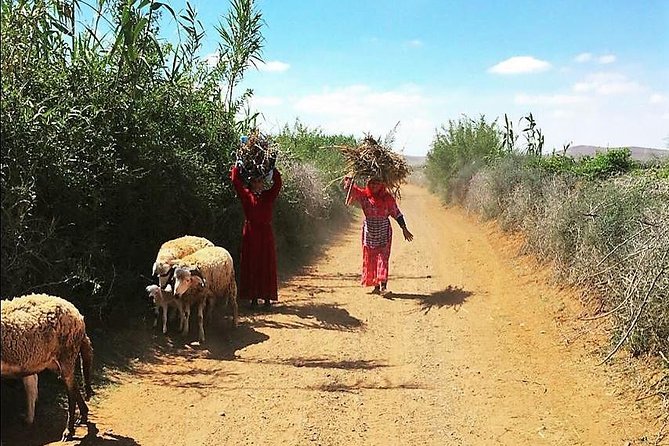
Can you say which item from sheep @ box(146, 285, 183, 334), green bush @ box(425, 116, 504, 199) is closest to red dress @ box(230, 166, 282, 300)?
sheep @ box(146, 285, 183, 334)

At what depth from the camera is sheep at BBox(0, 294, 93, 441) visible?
447cm

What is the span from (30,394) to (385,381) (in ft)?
→ 10.8

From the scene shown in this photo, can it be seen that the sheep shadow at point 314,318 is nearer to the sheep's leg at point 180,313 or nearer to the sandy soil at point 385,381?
the sandy soil at point 385,381

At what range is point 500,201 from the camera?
17984 mm

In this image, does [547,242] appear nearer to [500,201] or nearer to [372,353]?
[372,353]

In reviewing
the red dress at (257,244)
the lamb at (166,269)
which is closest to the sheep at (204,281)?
the lamb at (166,269)

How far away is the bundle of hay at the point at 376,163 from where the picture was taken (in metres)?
10.4

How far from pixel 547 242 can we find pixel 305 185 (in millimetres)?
6308

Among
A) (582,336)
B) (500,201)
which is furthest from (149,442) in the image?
(500,201)

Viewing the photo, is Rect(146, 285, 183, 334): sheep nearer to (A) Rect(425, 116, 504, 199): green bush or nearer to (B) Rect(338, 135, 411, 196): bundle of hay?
(B) Rect(338, 135, 411, 196): bundle of hay

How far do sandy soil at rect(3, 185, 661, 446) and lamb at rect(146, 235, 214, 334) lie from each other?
0.37 meters

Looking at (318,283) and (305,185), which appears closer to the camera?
(318,283)

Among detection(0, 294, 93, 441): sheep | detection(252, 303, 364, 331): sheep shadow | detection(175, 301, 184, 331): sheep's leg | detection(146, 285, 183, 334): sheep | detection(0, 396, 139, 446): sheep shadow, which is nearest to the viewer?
detection(0, 294, 93, 441): sheep

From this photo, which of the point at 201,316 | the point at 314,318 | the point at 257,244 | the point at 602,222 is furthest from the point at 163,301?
the point at 602,222
